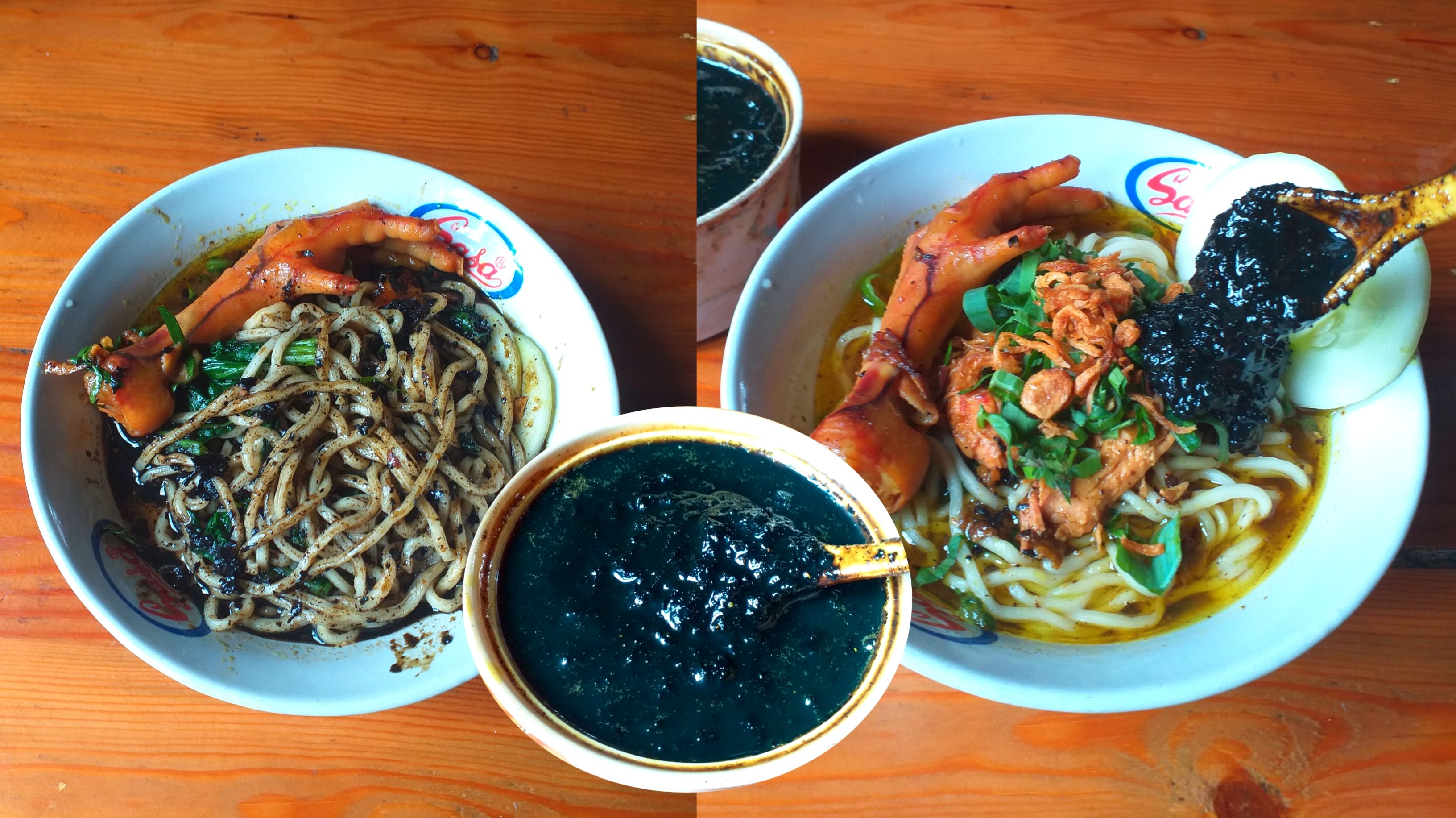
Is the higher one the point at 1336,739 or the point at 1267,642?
the point at 1267,642

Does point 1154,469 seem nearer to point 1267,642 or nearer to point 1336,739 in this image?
point 1267,642

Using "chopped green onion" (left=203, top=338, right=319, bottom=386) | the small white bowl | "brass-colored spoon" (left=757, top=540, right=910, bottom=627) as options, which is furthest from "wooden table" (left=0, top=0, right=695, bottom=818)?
"brass-colored spoon" (left=757, top=540, right=910, bottom=627)

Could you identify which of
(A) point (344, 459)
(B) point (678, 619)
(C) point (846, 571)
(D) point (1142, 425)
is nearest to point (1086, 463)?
(D) point (1142, 425)

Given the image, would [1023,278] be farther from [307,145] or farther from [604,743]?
[307,145]

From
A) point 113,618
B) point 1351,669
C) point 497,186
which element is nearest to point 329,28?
point 497,186

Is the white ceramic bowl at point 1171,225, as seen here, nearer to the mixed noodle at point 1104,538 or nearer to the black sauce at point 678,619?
the mixed noodle at point 1104,538

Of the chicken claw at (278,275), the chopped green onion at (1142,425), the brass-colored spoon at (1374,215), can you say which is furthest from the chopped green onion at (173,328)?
the brass-colored spoon at (1374,215)
